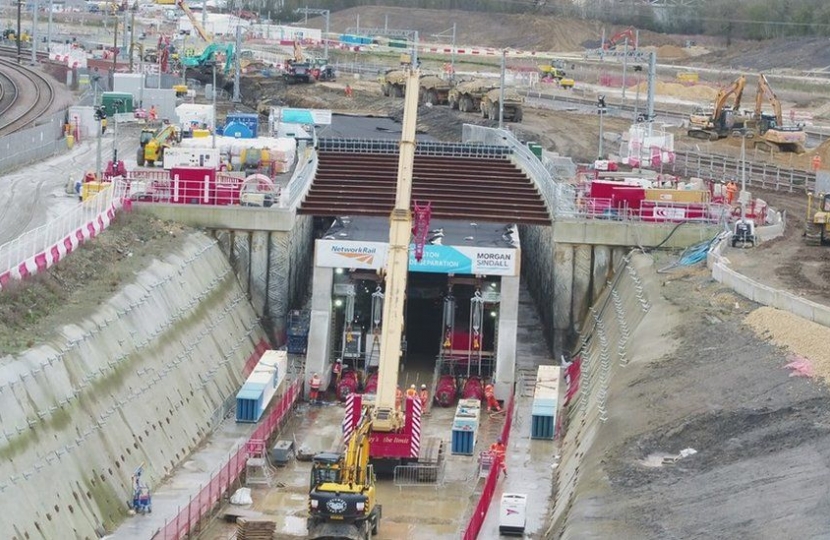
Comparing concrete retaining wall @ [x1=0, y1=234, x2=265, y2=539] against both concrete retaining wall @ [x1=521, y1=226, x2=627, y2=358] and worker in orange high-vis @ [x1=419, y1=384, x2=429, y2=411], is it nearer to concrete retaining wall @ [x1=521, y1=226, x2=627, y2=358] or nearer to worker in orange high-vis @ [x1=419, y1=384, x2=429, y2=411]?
worker in orange high-vis @ [x1=419, y1=384, x2=429, y2=411]

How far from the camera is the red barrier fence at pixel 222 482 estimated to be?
43.4 metres

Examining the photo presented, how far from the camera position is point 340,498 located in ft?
138

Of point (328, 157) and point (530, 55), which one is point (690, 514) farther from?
point (530, 55)

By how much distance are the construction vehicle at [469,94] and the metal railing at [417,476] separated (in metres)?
69.1

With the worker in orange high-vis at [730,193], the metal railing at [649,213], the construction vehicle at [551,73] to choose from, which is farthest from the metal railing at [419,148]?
the construction vehicle at [551,73]

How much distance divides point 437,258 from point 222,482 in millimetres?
15874

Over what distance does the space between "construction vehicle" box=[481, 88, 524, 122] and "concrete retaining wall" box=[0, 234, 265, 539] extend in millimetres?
49582

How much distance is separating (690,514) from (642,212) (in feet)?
106

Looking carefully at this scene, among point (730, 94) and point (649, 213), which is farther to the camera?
point (730, 94)

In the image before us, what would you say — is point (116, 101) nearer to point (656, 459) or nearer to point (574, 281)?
point (574, 281)

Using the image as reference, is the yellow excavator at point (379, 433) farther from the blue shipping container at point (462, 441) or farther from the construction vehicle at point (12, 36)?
the construction vehicle at point (12, 36)

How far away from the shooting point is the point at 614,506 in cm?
3800

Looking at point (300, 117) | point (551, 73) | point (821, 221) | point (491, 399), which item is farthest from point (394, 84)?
point (491, 399)

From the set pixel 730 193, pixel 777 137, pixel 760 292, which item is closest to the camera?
pixel 760 292
